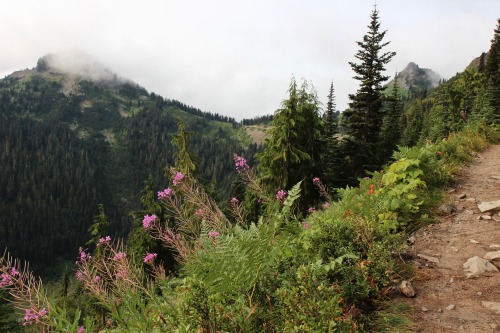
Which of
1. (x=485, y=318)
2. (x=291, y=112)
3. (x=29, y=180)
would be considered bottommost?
(x=29, y=180)

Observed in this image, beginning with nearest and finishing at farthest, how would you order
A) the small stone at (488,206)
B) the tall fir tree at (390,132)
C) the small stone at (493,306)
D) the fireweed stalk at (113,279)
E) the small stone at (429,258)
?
1. the fireweed stalk at (113,279)
2. the small stone at (493,306)
3. the small stone at (429,258)
4. the small stone at (488,206)
5. the tall fir tree at (390,132)

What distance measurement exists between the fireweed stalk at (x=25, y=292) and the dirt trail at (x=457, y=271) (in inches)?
117

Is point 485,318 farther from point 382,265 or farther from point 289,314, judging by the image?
point 289,314

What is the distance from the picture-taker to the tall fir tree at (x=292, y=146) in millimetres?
17531

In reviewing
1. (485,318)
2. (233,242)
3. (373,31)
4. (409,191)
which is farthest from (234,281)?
(373,31)

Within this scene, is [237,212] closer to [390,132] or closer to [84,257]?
[84,257]

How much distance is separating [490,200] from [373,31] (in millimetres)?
24047

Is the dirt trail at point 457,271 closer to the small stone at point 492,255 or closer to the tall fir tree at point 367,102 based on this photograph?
the small stone at point 492,255

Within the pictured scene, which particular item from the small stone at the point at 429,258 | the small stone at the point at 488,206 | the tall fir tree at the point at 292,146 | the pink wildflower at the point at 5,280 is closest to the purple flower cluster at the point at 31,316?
the pink wildflower at the point at 5,280

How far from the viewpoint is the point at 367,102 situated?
25672 mm

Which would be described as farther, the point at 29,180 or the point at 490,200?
the point at 29,180

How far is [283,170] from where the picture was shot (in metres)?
17.9

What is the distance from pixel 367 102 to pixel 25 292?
2649cm

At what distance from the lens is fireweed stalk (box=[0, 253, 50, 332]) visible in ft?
7.79
